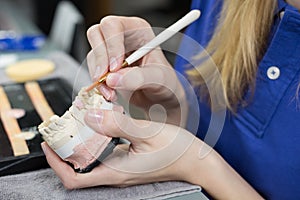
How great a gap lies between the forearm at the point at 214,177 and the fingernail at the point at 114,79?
0.13 m

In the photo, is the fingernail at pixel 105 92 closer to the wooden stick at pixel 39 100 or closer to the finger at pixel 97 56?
the finger at pixel 97 56

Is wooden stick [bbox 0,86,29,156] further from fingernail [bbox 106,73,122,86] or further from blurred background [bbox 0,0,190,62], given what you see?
blurred background [bbox 0,0,190,62]

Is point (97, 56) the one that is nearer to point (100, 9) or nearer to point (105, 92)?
point (105, 92)

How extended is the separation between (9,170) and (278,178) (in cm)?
34

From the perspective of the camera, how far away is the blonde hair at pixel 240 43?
24.4 inches

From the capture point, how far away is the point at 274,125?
58cm

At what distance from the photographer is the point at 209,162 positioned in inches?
21.0

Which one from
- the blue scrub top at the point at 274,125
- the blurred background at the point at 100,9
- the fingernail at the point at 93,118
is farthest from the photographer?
the blurred background at the point at 100,9

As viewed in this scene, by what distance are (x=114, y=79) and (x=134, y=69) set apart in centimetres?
4

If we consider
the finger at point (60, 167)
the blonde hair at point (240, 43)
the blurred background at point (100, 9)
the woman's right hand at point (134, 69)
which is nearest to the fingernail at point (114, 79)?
the woman's right hand at point (134, 69)

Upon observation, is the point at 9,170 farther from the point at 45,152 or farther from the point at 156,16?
the point at 156,16

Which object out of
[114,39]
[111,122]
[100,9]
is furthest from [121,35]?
[100,9]

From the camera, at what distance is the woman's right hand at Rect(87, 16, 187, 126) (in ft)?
1.69

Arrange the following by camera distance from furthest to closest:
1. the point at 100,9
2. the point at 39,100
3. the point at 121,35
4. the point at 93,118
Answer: the point at 100,9 → the point at 39,100 → the point at 121,35 → the point at 93,118
